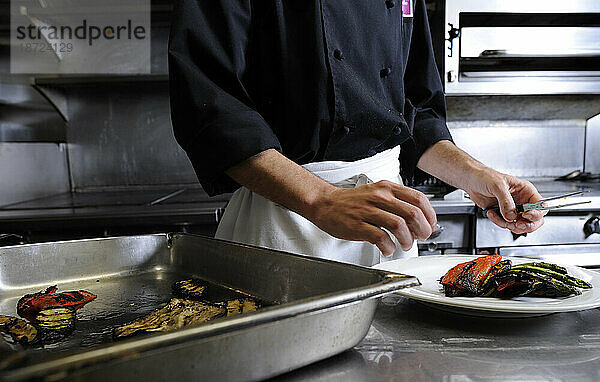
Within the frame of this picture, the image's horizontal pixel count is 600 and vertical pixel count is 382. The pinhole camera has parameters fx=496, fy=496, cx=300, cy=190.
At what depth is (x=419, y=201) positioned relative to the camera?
631 mm

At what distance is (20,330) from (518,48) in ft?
6.69

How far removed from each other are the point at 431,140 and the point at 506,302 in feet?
1.92

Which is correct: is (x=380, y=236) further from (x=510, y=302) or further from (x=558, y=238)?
(x=558, y=238)

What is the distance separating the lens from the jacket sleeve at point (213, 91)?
30.2 inches

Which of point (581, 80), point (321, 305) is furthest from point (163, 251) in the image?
point (581, 80)

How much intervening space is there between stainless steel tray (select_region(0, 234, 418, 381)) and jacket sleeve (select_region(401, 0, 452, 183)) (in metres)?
0.56

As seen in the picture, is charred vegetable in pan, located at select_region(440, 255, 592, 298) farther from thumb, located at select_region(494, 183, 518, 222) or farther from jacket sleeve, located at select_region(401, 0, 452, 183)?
jacket sleeve, located at select_region(401, 0, 452, 183)

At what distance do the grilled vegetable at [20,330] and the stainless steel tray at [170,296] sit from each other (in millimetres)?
17

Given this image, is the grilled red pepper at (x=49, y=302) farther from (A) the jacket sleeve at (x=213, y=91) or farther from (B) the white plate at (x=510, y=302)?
(B) the white plate at (x=510, y=302)

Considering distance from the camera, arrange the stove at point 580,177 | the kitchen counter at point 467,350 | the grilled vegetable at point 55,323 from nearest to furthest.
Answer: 1. the kitchen counter at point 467,350
2. the grilled vegetable at point 55,323
3. the stove at point 580,177

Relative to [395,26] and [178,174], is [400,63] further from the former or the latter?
[178,174]

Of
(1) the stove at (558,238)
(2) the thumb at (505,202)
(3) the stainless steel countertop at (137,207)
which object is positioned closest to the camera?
(2) the thumb at (505,202)

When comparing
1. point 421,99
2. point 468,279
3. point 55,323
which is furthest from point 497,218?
point 55,323

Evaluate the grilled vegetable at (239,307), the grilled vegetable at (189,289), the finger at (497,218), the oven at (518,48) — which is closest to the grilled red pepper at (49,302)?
the grilled vegetable at (189,289)
